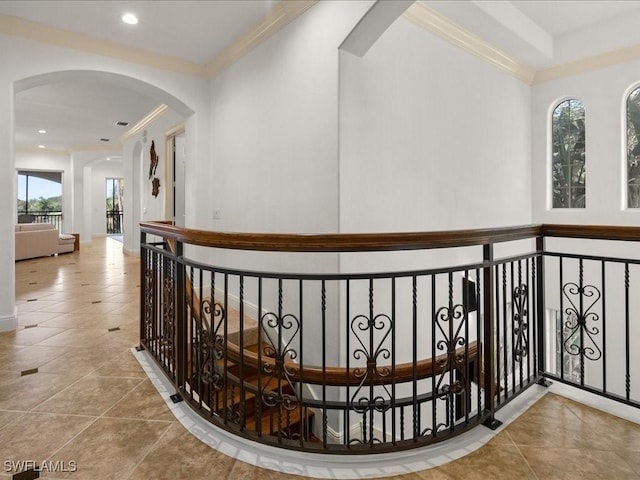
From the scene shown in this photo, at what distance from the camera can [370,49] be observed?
10.3 feet

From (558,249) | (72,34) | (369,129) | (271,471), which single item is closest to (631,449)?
(271,471)

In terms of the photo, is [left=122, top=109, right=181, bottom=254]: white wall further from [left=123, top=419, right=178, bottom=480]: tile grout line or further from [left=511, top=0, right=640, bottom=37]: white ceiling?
[left=511, top=0, right=640, bottom=37]: white ceiling

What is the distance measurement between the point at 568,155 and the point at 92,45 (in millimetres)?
6545

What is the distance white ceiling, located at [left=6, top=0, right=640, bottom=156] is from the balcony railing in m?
2.37

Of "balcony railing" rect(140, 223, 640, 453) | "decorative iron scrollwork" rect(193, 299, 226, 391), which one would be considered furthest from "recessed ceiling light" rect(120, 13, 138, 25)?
"decorative iron scrollwork" rect(193, 299, 226, 391)

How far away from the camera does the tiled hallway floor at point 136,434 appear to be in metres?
1.58

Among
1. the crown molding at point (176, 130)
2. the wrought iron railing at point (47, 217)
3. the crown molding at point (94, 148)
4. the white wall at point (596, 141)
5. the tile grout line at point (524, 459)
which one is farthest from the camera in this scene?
the wrought iron railing at point (47, 217)

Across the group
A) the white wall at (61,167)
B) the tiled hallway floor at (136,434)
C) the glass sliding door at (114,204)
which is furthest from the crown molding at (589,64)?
the glass sliding door at (114,204)

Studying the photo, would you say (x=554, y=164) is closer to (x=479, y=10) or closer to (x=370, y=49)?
(x=479, y=10)

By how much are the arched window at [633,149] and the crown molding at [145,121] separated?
7235 mm

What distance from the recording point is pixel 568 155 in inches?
217

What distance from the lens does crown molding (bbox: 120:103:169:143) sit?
6.78 metres

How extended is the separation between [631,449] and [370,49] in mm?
3178

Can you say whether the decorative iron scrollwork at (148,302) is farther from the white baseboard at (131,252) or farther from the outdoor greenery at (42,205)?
the outdoor greenery at (42,205)
